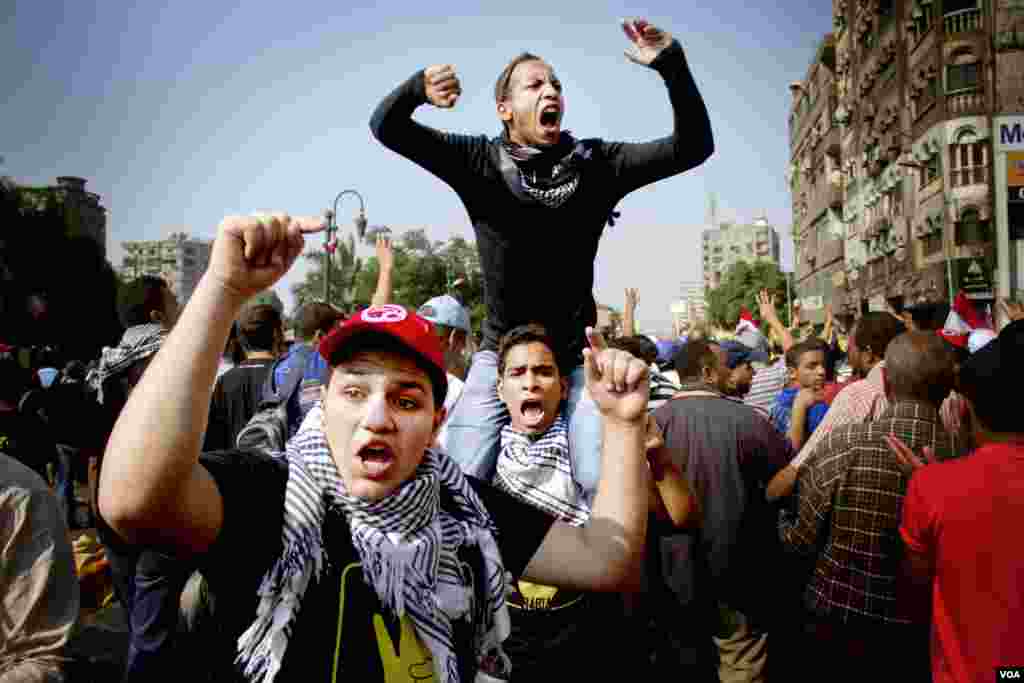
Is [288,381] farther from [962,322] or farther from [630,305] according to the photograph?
[962,322]

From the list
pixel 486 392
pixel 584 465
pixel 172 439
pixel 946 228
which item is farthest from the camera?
pixel 946 228

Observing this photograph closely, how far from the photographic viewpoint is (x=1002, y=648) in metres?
2.45

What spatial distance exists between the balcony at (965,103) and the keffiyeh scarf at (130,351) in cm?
3443

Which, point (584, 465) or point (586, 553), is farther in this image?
point (584, 465)

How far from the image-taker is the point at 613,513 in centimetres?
196

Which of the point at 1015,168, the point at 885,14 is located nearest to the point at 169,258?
the point at 885,14

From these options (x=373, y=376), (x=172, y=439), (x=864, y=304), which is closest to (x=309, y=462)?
(x=373, y=376)

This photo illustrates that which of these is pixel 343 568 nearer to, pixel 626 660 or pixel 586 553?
pixel 586 553

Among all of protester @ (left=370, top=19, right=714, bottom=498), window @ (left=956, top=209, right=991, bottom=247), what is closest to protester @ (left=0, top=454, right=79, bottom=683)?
protester @ (left=370, top=19, right=714, bottom=498)

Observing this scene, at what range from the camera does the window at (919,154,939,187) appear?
3262cm

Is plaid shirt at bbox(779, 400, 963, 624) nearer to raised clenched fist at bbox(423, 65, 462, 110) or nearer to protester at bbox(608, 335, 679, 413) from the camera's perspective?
protester at bbox(608, 335, 679, 413)

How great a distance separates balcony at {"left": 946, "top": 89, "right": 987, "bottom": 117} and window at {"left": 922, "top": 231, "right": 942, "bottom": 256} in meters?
4.95

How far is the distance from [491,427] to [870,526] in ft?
6.06

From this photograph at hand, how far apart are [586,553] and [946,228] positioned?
34.2 metres
